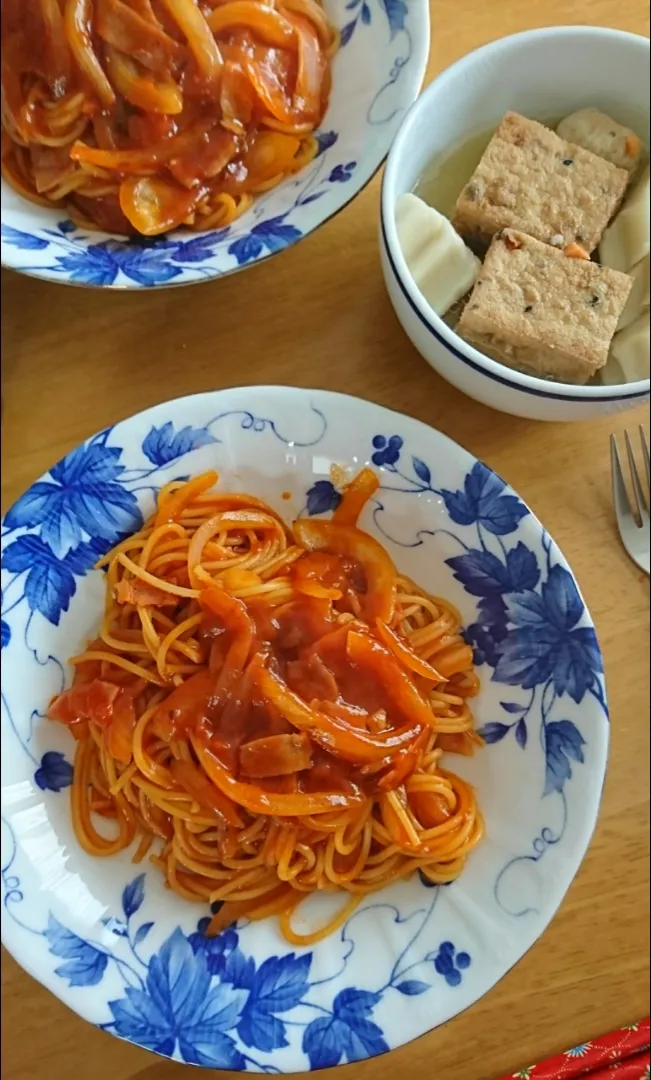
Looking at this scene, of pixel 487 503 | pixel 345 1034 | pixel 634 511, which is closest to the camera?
pixel 345 1034

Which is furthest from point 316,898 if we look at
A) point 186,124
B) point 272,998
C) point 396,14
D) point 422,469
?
point 396,14

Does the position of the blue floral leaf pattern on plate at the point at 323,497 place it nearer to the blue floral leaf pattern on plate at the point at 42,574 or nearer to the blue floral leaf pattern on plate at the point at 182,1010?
the blue floral leaf pattern on plate at the point at 42,574

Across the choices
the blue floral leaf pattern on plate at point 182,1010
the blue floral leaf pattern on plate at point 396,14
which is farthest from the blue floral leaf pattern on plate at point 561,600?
the blue floral leaf pattern on plate at point 396,14

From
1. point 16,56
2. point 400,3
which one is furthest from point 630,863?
point 16,56

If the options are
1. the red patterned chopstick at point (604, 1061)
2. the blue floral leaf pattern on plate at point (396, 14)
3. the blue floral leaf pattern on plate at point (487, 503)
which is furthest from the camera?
the blue floral leaf pattern on plate at point (396, 14)

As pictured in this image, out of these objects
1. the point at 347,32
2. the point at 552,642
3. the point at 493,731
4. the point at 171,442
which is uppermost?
the point at 347,32

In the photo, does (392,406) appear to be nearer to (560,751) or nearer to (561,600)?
(561,600)
